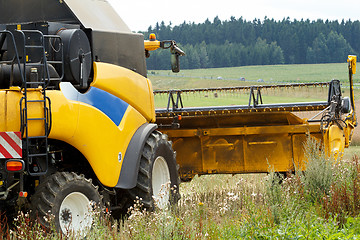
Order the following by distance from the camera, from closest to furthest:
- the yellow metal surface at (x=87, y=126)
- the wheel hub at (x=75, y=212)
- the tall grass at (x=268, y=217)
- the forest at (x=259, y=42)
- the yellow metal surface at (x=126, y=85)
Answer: the tall grass at (x=268, y=217) < the yellow metal surface at (x=87, y=126) < the wheel hub at (x=75, y=212) < the yellow metal surface at (x=126, y=85) < the forest at (x=259, y=42)

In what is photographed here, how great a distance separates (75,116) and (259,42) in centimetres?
14855

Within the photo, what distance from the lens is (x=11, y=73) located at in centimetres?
611

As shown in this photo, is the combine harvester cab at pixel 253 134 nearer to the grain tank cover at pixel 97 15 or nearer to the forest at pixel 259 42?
the grain tank cover at pixel 97 15

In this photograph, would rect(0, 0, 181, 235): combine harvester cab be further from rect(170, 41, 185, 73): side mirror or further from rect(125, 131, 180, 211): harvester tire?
rect(170, 41, 185, 73): side mirror

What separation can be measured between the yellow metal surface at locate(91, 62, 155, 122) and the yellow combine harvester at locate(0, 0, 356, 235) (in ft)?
0.04

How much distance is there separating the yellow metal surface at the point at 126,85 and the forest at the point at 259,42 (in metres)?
121

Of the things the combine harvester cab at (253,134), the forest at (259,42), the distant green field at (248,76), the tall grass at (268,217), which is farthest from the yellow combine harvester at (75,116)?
the forest at (259,42)

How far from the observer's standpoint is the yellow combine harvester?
5977mm

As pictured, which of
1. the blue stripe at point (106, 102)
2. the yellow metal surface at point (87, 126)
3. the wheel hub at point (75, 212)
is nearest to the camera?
the yellow metal surface at point (87, 126)

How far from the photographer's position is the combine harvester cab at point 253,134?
33.5 feet

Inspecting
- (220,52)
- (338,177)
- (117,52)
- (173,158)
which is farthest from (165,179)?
(220,52)

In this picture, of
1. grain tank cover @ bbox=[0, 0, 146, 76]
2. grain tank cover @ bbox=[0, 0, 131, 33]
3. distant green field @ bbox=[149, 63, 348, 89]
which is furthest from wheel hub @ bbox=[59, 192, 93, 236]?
distant green field @ bbox=[149, 63, 348, 89]

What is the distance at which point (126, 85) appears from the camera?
764 centimetres

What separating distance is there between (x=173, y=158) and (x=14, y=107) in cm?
302
